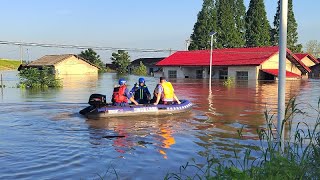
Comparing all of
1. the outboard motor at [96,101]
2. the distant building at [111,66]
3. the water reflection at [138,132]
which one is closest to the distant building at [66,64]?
the distant building at [111,66]

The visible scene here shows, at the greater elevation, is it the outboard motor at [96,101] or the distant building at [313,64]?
the distant building at [313,64]

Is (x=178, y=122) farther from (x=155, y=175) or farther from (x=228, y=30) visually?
(x=228, y=30)

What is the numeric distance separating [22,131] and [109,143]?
11.2ft

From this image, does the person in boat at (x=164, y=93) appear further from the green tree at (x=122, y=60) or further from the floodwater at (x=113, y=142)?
the green tree at (x=122, y=60)

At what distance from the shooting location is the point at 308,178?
15.4ft

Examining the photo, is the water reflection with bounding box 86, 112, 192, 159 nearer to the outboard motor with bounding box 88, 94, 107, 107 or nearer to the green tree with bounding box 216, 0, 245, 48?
the outboard motor with bounding box 88, 94, 107, 107

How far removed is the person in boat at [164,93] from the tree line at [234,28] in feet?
173

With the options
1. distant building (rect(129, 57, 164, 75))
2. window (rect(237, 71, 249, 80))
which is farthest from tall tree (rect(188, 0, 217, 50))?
window (rect(237, 71, 249, 80))

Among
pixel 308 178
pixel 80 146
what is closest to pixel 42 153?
pixel 80 146

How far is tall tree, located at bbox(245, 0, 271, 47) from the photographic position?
65.9 m

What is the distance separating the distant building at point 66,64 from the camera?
230 ft

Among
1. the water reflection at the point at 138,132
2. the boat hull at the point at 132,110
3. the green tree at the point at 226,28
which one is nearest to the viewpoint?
the water reflection at the point at 138,132

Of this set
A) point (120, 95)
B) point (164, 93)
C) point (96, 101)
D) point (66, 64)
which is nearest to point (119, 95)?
point (120, 95)

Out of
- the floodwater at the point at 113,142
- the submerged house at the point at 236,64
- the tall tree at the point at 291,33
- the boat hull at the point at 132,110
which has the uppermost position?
the tall tree at the point at 291,33
